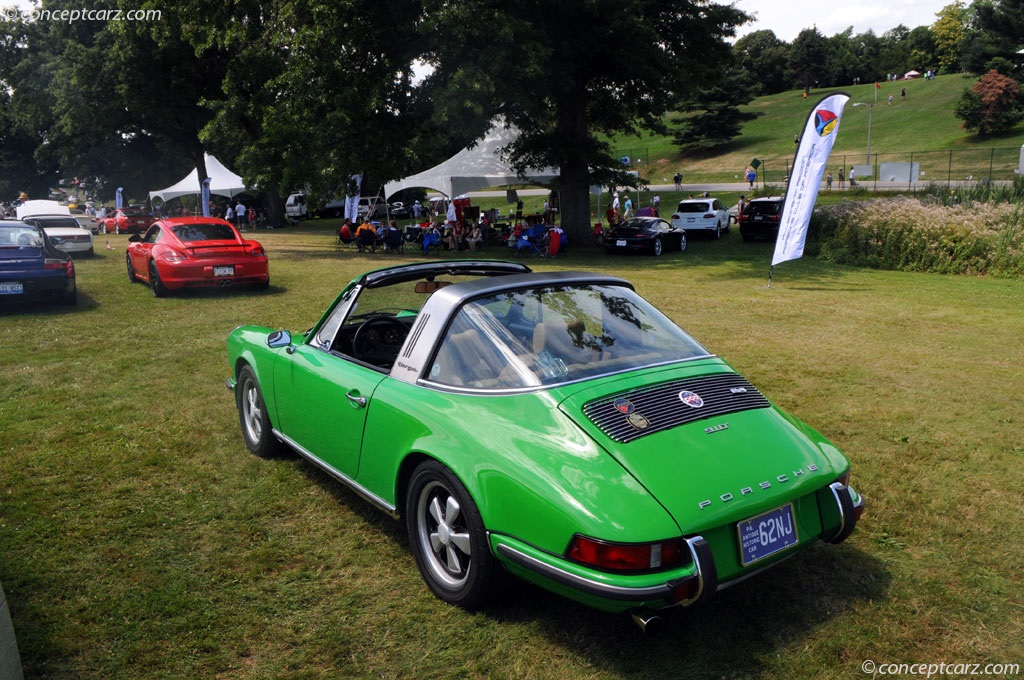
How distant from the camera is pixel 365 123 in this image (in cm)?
2281

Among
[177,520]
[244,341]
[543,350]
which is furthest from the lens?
[244,341]

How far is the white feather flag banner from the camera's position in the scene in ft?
49.4

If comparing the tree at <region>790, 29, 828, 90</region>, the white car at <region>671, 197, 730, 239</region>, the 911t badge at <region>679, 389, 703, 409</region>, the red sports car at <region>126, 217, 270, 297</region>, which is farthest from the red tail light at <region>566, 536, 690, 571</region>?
the tree at <region>790, 29, 828, 90</region>

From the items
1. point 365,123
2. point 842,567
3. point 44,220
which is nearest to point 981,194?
point 365,123

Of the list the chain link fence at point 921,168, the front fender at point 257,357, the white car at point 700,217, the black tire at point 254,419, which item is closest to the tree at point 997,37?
the chain link fence at point 921,168

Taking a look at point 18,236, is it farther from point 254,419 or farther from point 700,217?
point 700,217

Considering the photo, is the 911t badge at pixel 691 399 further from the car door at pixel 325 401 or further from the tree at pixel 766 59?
the tree at pixel 766 59

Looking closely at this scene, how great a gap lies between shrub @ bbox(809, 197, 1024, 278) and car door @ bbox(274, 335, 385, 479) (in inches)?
687

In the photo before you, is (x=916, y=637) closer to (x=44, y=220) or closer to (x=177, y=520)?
(x=177, y=520)

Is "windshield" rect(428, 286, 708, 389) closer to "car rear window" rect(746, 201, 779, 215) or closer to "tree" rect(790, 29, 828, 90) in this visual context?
"car rear window" rect(746, 201, 779, 215)

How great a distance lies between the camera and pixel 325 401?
453 centimetres

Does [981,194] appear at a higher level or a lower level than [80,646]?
higher

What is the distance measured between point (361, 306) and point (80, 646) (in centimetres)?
241

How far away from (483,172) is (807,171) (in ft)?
44.2
